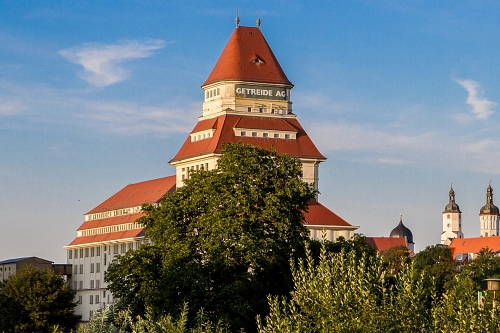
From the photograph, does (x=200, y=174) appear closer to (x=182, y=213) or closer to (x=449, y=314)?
(x=182, y=213)

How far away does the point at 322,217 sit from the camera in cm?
15550

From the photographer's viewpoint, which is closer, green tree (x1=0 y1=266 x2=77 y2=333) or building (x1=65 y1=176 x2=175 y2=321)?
green tree (x1=0 y1=266 x2=77 y2=333)

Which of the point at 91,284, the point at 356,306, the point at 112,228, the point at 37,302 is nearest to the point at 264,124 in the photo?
the point at 112,228

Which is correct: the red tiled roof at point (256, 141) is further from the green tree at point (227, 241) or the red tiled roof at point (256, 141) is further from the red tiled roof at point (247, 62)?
the green tree at point (227, 241)

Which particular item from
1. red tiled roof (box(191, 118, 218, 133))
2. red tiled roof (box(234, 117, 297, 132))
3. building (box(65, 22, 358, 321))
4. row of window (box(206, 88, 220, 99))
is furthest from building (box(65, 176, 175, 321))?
red tiled roof (box(234, 117, 297, 132))

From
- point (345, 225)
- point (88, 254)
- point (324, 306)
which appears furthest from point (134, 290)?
point (88, 254)

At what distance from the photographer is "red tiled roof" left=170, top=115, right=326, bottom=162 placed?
156 m

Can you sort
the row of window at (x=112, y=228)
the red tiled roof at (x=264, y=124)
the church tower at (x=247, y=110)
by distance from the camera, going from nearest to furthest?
the church tower at (x=247, y=110)
the red tiled roof at (x=264, y=124)
the row of window at (x=112, y=228)

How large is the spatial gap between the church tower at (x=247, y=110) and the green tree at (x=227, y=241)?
255 feet

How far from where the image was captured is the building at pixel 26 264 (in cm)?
18800

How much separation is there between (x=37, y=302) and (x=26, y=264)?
7896 cm

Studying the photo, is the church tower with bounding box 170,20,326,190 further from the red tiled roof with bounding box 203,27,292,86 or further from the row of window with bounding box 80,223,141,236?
the row of window with bounding box 80,223,141,236

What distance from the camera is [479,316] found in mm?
→ 40219

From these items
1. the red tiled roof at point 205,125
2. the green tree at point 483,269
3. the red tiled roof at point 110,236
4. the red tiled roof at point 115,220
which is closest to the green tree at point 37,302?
the green tree at point 483,269
